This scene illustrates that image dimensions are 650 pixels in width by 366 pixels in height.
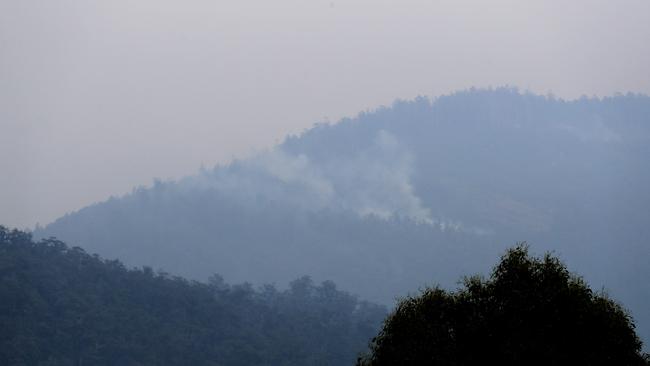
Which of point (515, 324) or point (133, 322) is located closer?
point (515, 324)

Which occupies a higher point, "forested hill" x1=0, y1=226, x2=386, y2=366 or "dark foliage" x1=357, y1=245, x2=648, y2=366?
"forested hill" x1=0, y1=226, x2=386, y2=366

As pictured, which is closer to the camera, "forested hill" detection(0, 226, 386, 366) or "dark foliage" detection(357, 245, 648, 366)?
"dark foliage" detection(357, 245, 648, 366)

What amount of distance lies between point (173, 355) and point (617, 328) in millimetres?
148947

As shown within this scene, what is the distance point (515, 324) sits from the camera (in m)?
23.5

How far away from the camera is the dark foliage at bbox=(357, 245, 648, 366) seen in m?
23.1

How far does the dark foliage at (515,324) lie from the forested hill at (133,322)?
426 feet

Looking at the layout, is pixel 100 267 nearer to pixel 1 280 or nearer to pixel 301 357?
pixel 1 280

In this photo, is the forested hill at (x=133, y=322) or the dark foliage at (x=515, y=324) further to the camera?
the forested hill at (x=133, y=322)

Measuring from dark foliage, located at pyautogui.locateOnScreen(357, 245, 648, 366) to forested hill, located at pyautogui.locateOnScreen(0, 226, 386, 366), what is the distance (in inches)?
5111

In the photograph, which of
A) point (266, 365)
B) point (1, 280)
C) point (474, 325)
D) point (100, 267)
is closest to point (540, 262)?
point (474, 325)

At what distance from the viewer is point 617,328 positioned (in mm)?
23281

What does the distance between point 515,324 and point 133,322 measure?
15817 cm

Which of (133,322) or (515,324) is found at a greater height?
(133,322)

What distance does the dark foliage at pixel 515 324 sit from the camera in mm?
23078
